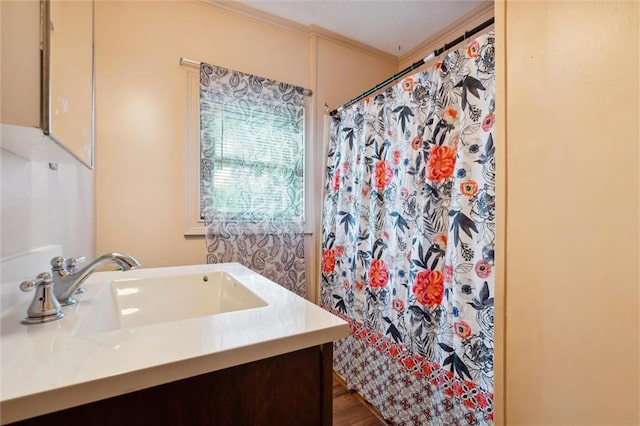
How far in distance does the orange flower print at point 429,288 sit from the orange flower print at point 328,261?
2.43 feet

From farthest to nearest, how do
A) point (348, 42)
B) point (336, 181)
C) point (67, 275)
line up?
1. point (348, 42)
2. point (336, 181)
3. point (67, 275)

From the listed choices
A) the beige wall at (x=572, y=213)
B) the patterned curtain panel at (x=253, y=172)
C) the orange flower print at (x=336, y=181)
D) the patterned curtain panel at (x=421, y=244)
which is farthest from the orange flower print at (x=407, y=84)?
the patterned curtain panel at (x=253, y=172)

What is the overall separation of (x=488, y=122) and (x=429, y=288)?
2.48ft

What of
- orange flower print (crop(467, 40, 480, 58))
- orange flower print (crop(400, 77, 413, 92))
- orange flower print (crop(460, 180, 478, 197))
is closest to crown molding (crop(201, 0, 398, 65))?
orange flower print (crop(400, 77, 413, 92))

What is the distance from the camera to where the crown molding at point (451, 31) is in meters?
1.86

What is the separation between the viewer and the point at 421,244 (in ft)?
4.41

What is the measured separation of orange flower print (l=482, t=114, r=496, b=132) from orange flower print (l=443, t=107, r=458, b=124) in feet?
0.51

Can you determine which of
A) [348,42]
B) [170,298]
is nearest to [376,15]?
[348,42]

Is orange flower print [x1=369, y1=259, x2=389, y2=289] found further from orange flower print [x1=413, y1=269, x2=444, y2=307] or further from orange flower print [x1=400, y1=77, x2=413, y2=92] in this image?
orange flower print [x1=400, y1=77, x2=413, y2=92]

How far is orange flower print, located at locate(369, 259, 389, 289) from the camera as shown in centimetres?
159

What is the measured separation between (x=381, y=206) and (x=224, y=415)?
4.20ft

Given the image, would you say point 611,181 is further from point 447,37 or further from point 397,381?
point 447,37

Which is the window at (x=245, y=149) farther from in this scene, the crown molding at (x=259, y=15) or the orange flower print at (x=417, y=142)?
the orange flower print at (x=417, y=142)

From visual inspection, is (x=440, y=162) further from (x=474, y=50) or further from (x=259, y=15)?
(x=259, y=15)
